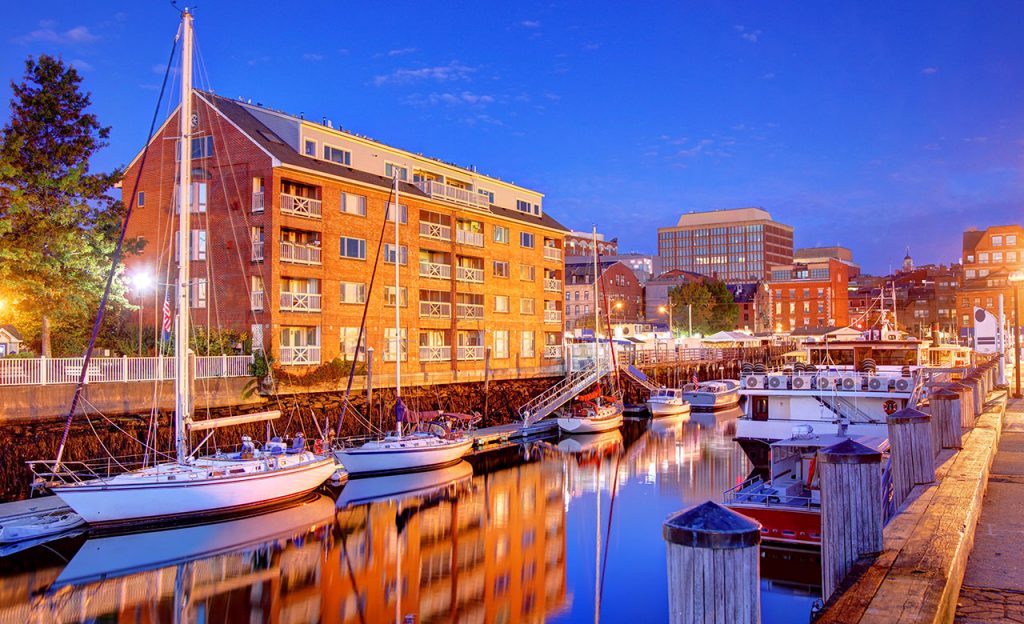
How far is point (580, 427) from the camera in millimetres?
53031

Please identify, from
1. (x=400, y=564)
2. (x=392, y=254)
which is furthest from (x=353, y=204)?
(x=400, y=564)

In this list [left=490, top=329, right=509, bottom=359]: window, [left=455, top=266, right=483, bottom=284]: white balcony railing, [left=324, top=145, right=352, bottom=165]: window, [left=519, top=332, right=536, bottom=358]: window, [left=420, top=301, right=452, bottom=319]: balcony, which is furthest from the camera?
[left=519, top=332, right=536, bottom=358]: window

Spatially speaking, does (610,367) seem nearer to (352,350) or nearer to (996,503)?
(352,350)

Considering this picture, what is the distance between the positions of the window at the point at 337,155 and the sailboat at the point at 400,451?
56.4ft

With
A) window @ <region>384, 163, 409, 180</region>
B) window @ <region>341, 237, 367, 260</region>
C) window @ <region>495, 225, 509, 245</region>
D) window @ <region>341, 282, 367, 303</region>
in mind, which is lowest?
window @ <region>341, 282, 367, 303</region>

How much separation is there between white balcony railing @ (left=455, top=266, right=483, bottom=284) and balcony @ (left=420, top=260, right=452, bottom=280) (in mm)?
706

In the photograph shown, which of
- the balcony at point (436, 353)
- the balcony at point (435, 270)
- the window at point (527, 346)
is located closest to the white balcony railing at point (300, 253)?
the balcony at point (435, 270)

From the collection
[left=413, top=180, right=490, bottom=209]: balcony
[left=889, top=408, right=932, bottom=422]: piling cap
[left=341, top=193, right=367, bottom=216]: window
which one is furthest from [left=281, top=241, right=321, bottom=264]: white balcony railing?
[left=889, top=408, right=932, bottom=422]: piling cap

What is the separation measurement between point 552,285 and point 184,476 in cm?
4225

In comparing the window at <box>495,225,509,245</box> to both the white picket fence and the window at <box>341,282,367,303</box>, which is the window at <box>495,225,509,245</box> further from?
the white picket fence

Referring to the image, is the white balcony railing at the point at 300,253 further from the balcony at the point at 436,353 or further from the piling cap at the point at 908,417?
the piling cap at the point at 908,417

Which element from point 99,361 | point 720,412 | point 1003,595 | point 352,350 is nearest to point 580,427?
point 352,350

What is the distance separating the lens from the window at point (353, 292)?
153 ft

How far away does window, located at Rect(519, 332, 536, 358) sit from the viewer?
203 ft
